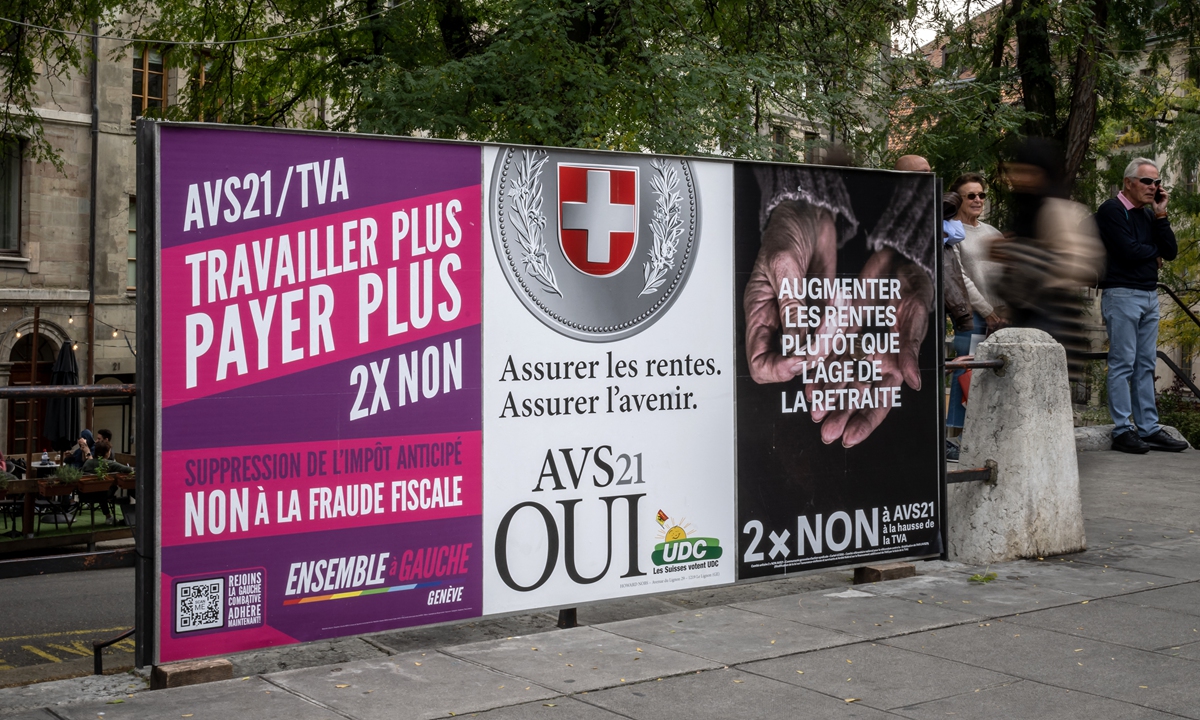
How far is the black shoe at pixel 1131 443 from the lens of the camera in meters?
11.2

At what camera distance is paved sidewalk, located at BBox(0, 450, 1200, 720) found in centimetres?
462

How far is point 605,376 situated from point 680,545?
0.94 meters

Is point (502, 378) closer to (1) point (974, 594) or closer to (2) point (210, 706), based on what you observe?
(2) point (210, 706)

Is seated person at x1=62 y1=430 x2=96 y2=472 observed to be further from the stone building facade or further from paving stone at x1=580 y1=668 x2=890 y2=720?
paving stone at x1=580 y1=668 x2=890 y2=720

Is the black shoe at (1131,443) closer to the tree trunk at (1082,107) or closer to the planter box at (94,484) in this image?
the tree trunk at (1082,107)

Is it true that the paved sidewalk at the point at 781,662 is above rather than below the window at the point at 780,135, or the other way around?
below

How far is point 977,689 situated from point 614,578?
5.80 feet

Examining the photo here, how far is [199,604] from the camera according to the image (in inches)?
192

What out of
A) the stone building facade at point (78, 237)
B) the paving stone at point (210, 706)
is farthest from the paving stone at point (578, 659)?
the stone building facade at point (78, 237)

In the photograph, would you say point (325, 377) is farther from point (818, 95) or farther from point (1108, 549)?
point (818, 95)

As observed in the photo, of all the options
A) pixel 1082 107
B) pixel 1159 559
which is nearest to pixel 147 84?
pixel 1082 107

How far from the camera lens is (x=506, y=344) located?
18.3 ft

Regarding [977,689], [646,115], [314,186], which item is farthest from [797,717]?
[646,115]

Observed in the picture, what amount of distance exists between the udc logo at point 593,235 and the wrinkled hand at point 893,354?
122 cm
